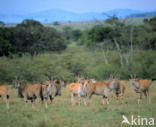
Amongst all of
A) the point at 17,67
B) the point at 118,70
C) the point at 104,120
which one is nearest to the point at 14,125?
the point at 104,120

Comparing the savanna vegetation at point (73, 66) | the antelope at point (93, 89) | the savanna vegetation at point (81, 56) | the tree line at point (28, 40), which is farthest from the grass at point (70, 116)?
the tree line at point (28, 40)

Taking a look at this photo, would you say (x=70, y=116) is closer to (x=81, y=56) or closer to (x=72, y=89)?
(x=72, y=89)

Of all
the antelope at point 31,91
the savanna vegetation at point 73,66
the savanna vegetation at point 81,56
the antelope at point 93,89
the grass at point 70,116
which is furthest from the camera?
the savanna vegetation at point 81,56

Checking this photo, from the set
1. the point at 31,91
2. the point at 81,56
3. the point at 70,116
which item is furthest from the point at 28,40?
the point at 70,116

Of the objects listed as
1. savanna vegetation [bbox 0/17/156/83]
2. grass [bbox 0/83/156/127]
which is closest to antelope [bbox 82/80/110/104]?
grass [bbox 0/83/156/127]

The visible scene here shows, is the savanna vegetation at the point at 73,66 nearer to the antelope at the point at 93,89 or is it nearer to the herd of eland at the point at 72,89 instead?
the herd of eland at the point at 72,89

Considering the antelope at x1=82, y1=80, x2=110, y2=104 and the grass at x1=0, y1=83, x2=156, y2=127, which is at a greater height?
the antelope at x1=82, y1=80, x2=110, y2=104

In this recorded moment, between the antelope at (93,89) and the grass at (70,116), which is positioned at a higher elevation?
the antelope at (93,89)

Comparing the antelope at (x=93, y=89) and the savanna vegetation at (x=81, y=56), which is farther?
the savanna vegetation at (x=81, y=56)

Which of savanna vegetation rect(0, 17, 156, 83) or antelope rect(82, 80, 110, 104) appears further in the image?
savanna vegetation rect(0, 17, 156, 83)

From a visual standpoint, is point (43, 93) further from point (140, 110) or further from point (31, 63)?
point (31, 63)

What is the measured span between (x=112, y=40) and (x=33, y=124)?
115ft

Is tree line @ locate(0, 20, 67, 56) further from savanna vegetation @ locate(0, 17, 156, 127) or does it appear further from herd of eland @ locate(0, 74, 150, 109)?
herd of eland @ locate(0, 74, 150, 109)

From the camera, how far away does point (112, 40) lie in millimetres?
45094
